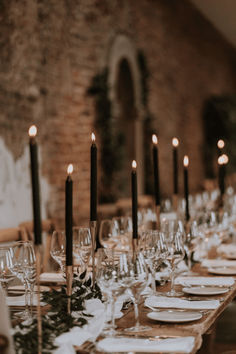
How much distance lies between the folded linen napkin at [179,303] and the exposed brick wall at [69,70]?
3.05 metres

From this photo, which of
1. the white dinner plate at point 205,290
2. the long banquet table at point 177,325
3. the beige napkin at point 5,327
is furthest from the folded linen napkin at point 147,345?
the white dinner plate at point 205,290

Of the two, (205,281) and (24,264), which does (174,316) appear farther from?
(205,281)

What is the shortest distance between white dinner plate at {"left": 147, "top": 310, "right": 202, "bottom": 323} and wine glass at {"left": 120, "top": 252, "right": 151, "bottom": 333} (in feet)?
0.25

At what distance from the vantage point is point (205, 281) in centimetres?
239

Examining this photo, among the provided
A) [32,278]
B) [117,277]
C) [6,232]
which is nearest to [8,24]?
[6,232]

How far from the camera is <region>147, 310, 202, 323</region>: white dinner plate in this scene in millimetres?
1728

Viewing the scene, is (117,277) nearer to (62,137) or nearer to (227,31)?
(62,137)

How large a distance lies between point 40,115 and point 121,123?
9.84 ft

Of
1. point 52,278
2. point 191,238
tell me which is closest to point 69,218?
point 52,278

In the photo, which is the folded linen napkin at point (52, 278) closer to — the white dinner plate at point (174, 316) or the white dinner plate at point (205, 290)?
the white dinner plate at point (205, 290)

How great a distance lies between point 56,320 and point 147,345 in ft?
1.06

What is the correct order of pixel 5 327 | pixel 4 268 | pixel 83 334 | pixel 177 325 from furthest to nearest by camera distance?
pixel 4 268 → pixel 177 325 → pixel 83 334 → pixel 5 327

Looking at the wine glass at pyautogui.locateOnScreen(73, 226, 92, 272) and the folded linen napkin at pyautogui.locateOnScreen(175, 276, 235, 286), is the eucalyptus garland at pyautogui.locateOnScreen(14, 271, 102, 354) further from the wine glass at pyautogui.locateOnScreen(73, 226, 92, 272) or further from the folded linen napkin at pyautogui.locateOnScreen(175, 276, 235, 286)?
the folded linen napkin at pyautogui.locateOnScreen(175, 276, 235, 286)

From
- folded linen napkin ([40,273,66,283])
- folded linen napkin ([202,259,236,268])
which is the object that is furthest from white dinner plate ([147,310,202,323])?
folded linen napkin ([202,259,236,268])
